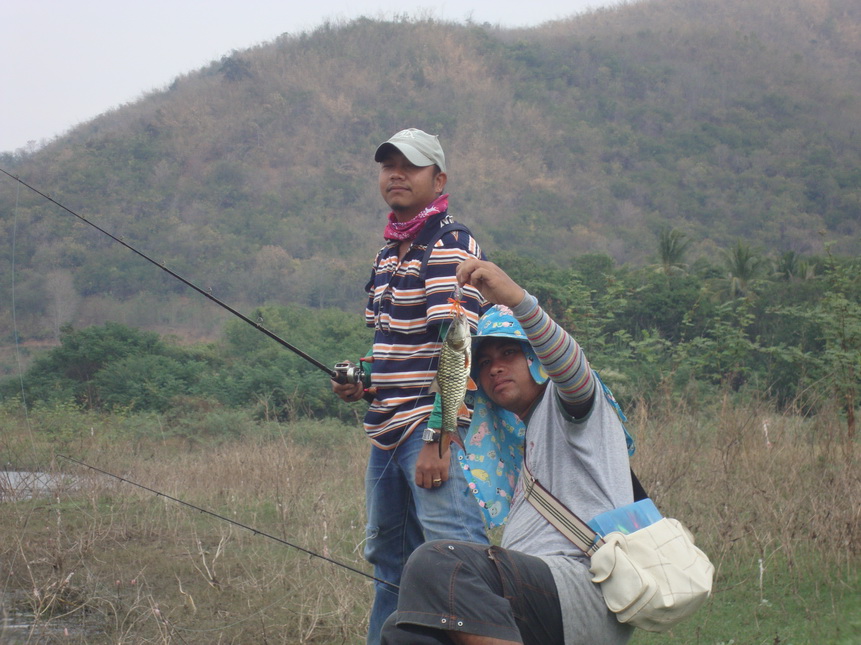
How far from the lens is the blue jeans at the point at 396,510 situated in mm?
2875

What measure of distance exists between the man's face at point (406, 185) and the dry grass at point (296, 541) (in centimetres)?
164

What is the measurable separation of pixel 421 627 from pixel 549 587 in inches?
13.2

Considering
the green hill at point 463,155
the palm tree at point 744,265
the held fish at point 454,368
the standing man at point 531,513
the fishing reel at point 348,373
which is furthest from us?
the green hill at point 463,155

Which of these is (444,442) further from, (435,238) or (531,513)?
(435,238)

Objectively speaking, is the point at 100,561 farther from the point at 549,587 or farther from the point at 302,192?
the point at 302,192

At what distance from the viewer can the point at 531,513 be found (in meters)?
2.57

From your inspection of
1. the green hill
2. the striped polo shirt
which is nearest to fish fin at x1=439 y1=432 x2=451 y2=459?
the striped polo shirt

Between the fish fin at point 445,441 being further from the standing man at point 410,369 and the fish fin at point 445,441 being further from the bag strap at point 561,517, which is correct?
the bag strap at point 561,517

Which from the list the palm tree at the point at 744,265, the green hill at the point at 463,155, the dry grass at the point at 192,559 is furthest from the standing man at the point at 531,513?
the palm tree at the point at 744,265

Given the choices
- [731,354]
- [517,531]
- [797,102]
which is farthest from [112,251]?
[797,102]

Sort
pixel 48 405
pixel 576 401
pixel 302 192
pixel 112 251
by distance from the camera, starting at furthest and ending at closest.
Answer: pixel 302 192
pixel 112 251
pixel 48 405
pixel 576 401

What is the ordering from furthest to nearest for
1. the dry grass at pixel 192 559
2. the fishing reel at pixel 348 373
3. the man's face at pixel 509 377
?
the dry grass at pixel 192 559 → the fishing reel at pixel 348 373 → the man's face at pixel 509 377

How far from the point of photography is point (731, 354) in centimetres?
1151

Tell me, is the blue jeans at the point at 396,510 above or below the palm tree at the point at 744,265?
above
